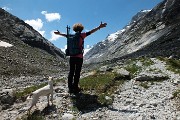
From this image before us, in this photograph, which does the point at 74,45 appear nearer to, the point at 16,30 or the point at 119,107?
the point at 119,107

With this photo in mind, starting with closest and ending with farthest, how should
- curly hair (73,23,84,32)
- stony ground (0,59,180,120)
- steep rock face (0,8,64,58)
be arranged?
stony ground (0,59,180,120) < curly hair (73,23,84,32) < steep rock face (0,8,64,58)

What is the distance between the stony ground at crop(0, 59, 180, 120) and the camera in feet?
45.0

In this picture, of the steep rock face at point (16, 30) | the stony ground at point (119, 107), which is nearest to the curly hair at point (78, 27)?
the stony ground at point (119, 107)

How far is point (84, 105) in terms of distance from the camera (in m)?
15.4

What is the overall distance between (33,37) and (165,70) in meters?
94.3

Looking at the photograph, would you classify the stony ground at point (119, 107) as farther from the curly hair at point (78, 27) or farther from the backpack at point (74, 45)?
the curly hair at point (78, 27)

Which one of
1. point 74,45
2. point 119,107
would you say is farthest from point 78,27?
point 119,107

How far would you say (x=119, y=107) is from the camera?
49.9 feet

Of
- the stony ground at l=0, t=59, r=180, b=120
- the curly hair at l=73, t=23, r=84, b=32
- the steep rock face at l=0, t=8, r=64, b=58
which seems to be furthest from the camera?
the steep rock face at l=0, t=8, r=64, b=58

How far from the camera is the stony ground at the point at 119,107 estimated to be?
13727mm

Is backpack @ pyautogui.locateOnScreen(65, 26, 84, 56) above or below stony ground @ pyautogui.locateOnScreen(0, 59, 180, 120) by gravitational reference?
above

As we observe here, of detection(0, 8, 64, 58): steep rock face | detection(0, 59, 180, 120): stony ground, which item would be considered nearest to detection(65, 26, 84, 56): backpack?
detection(0, 59, 180, 120): stony ground

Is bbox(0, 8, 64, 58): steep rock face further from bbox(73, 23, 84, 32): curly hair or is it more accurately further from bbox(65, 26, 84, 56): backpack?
bbox(65, 26, 84, 56): backpack

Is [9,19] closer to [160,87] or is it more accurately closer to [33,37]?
[33,37]
